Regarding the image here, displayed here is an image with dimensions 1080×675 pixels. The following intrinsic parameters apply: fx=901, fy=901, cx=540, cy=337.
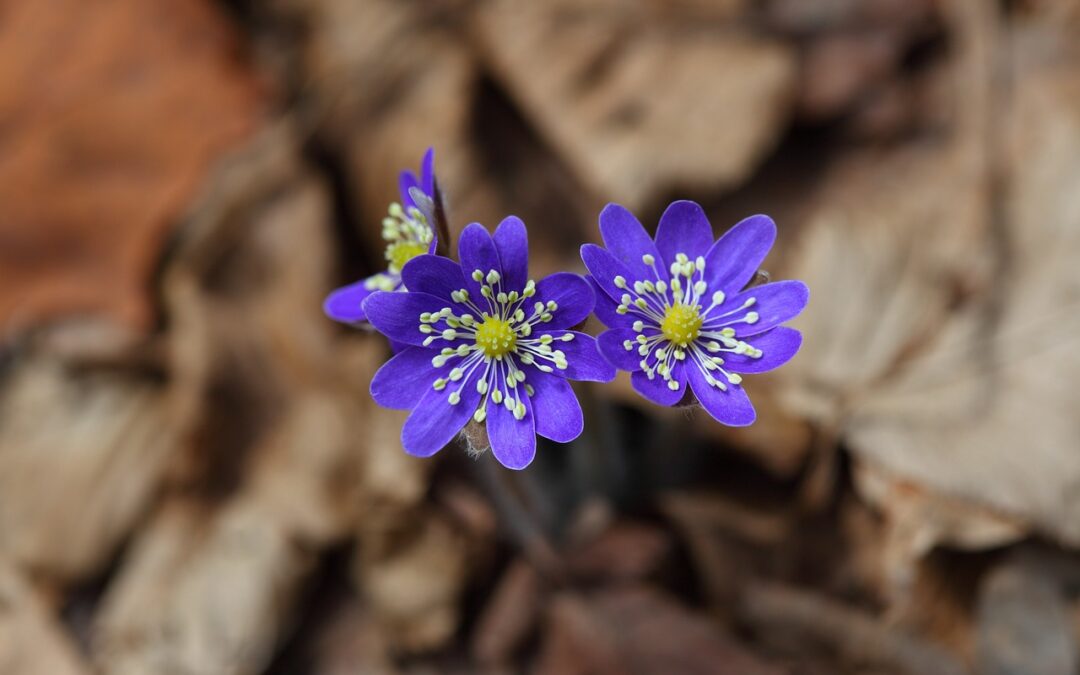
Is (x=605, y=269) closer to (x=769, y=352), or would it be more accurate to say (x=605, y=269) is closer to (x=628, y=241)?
(x=628, y=241)

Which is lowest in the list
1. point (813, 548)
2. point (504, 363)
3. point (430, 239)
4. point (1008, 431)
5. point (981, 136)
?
point (504, 363)

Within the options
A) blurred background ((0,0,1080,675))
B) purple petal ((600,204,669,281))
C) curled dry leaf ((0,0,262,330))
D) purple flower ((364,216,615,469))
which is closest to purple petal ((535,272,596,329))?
purple flower ((364,216,615,469))

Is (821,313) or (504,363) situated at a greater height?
(821,313)

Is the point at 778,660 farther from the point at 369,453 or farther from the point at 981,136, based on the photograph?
the point at 981,136

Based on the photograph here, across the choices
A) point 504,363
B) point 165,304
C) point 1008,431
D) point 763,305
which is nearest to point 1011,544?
point 1008,431

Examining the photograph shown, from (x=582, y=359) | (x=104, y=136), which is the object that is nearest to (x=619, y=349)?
(x=582, y=359)

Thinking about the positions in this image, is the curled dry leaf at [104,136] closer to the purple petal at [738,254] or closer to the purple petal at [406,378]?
the purple petal at [406,378]
